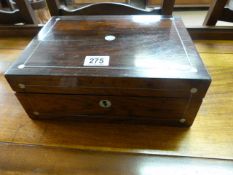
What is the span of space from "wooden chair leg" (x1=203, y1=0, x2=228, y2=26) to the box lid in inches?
10.8

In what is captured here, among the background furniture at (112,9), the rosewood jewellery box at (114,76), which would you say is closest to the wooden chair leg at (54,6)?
the background furniture at (112,9)

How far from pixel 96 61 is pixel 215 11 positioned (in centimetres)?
55

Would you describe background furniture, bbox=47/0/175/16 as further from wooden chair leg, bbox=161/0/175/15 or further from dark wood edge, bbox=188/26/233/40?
dark wood edge, bbox=188/26/233/40

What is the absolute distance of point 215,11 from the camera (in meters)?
0.74

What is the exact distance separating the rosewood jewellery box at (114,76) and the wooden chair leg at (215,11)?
265 millimetres

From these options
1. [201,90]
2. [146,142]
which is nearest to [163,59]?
[201,90]

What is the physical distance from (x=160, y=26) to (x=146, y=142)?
343 mm

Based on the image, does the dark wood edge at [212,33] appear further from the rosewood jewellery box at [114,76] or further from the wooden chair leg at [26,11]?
the wooden chair leg at [26,11]

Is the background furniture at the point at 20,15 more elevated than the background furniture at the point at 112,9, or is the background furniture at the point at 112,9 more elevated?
the background furniture at the point at 112,9

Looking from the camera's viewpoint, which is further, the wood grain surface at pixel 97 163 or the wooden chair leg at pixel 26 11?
the wooden chair leg at pixel 26 11

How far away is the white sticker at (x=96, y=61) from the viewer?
457 mm

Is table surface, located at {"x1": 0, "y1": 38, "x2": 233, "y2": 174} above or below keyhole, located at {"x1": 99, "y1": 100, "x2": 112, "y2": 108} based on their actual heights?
below

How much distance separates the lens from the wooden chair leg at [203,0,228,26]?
721mm

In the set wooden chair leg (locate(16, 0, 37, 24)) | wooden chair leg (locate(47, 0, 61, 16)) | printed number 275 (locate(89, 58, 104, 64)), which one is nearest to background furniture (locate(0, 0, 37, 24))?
wooden chair leg (locate(16, 0, 37, 24))
